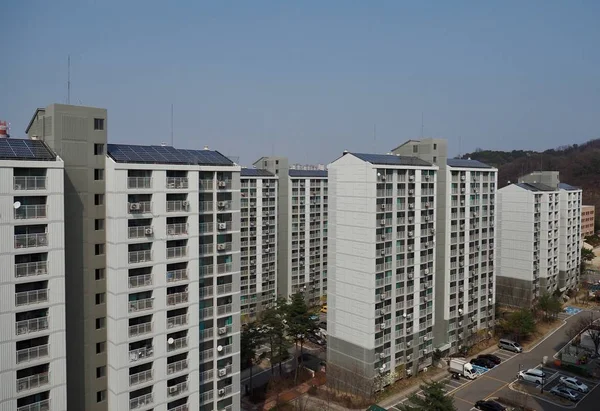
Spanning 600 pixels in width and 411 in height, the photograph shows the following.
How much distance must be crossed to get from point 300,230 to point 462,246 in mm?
22088

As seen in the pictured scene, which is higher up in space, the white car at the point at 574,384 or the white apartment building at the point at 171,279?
→ the white apartment building at the point at 171,279

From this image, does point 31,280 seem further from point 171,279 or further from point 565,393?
point 565,393

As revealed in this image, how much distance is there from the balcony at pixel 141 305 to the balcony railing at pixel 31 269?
415cm

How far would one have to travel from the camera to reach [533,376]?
118ft

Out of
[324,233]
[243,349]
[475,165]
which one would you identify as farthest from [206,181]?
[324,233]

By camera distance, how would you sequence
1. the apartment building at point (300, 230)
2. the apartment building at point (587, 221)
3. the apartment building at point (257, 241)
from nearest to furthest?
1. the apartment building at point (257, 241)
2. the apartment building at point (300, 230)
3. the apartment building at point (587, 221)

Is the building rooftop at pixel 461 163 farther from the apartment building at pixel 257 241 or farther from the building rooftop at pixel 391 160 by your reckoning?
the apartment building at pixel 257 241

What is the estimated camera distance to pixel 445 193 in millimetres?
38688

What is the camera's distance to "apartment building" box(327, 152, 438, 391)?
32.8m

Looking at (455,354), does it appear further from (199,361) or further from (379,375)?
(199,361)

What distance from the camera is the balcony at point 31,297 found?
17641 mm

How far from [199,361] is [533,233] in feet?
138

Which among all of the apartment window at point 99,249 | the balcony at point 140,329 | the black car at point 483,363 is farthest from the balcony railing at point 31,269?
the black car at point 483,363

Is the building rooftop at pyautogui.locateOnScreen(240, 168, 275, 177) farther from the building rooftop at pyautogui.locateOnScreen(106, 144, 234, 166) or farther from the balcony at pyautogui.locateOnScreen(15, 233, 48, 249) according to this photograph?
the balcony at pyautogui.locateOnScreen(15, 233, 48, 249)
